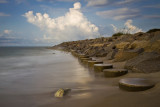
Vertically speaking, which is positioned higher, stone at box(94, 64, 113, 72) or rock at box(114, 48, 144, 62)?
rock at box(114, 48, 144, 62)

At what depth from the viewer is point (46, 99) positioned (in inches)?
113

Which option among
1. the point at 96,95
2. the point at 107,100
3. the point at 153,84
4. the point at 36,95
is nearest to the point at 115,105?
the point at 107,100

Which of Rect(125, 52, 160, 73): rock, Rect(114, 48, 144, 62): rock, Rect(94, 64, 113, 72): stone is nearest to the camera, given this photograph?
Rect(125, 52, 160, 73): rock

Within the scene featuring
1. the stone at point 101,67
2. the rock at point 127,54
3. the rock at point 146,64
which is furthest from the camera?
the rock at point 127,54

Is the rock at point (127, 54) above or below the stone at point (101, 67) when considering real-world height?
above

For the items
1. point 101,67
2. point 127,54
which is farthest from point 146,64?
point 127,54

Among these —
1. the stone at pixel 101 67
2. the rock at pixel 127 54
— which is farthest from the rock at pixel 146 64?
the rock at pixel 127 54

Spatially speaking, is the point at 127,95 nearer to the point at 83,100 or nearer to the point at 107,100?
the point at 107,100

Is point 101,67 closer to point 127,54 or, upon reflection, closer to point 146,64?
point 146,64

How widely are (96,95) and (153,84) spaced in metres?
1.02

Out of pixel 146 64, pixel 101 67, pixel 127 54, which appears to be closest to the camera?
pixel 146 64

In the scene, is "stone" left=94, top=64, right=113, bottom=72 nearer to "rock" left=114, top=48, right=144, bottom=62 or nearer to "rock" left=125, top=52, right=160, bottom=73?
"rock" left=125, top=52, right=160, bottom=73

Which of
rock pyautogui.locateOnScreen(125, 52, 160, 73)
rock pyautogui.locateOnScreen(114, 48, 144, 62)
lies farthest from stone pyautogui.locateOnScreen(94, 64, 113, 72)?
rock pyautogui.locateOnScreen(114, 48, 144, 62)

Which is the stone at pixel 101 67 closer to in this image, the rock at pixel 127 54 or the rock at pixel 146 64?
the rock at pixel 146 64
